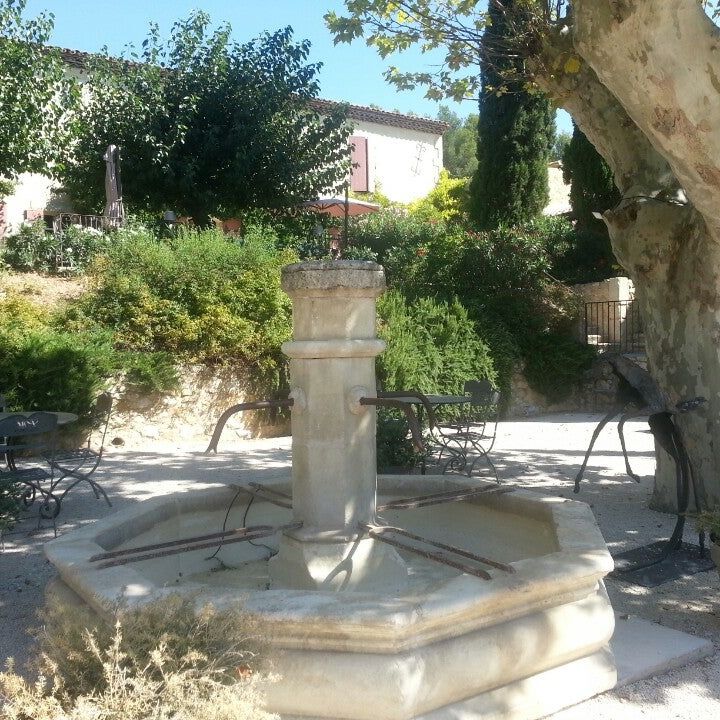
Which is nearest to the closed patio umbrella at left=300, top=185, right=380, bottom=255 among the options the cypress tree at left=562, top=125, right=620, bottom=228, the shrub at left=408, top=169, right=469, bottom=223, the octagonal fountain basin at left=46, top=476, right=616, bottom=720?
the cypress tree at left=562, top=125, right=620, bottom=228

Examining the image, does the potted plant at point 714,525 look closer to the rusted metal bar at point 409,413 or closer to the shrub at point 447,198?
the rusted metal bar at point 409,413

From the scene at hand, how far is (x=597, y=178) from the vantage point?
18.2 metres

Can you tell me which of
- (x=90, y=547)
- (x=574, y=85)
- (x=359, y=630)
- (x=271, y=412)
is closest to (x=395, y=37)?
(x=574, y=85)

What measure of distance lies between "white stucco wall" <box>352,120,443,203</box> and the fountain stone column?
78.3ft

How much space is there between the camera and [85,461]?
8695 mm

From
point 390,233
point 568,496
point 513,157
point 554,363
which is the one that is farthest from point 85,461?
point 513,157

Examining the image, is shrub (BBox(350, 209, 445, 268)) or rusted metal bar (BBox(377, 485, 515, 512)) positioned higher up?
shrub (BBox(350, 209, 445, 268))

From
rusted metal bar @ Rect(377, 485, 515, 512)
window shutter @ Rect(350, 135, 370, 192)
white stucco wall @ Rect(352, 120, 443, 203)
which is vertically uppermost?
white stucco wall @ Rect(352, 120, 443, 203)

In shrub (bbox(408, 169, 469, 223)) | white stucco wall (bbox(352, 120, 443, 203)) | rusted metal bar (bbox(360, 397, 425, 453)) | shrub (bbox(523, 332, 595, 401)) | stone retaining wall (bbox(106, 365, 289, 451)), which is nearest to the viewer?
rusted metal bar (bbox(360, 397, 425, 453))

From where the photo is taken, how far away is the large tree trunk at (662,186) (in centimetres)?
399

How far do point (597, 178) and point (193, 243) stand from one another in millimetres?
10493

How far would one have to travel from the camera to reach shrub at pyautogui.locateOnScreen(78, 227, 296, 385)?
1095 centimetres

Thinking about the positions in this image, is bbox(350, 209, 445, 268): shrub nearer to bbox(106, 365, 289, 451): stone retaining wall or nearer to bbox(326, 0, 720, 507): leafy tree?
bbox(106, 365, 289, 451): stone retaining wall

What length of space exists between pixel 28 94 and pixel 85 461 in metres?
7.81
